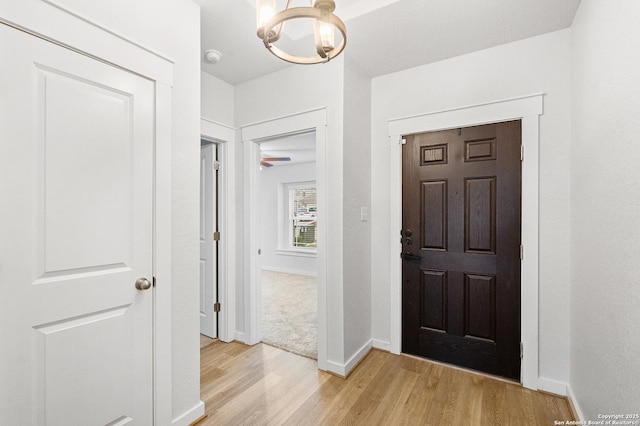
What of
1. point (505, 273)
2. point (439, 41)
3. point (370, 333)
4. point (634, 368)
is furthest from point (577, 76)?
point (370, 333)

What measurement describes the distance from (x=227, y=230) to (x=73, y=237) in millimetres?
1639

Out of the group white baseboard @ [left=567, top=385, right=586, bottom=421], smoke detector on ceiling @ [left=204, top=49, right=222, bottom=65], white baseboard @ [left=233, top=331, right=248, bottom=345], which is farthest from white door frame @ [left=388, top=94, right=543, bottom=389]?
white baseboard @ [left=233, top=331, right=248, bottom=345]

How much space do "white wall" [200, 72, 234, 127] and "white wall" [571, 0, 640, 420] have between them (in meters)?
2.80

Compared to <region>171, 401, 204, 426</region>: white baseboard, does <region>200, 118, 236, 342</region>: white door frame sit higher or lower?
higher

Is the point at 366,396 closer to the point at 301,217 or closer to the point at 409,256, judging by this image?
the point at 409,256

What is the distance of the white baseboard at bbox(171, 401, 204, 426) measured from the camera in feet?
5.68

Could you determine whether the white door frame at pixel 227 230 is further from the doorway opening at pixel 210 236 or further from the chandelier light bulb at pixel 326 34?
the chandelier light bulb at pixel 326 34

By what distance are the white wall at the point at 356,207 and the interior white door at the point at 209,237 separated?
1400 mm

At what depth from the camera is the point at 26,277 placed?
121 cm

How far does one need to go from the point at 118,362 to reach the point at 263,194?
5.84 meters

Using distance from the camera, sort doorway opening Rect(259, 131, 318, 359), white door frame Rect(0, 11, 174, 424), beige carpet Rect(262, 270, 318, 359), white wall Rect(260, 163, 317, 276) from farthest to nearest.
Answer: white wall Rect(260, 163, 317, 276), doorway opening Rect(259, 131, 318, 359), beige carpet Rect(262, 270, 318, 359), white door frame Rect(0, 11, 174, 424)

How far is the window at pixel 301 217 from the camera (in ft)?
22.4

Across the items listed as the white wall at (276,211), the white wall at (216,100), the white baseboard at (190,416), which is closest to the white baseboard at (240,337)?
the white baseboard at (190,416)

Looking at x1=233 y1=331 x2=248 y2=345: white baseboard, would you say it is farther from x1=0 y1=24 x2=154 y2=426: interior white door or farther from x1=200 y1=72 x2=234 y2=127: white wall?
x1=200 y1=72 x2=234 y2=127: white wall
